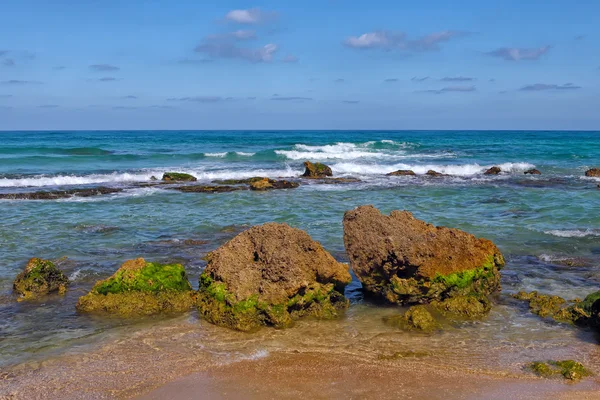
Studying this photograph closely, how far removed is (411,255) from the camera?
8375 millimetres

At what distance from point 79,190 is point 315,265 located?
16.1 meters

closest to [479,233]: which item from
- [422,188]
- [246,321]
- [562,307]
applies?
[562,307]

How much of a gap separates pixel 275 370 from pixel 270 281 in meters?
1.76

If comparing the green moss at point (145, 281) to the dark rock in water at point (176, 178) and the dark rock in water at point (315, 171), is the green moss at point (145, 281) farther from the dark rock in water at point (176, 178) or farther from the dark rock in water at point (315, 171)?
the dark rock in water at point (315, 171)

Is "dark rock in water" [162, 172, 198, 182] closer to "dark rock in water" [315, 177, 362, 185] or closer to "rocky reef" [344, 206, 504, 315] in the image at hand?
"dark rock in water" [315, 177, 362, 185]

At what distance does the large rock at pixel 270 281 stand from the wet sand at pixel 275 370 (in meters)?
0.33

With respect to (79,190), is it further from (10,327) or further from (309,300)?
(309,300)

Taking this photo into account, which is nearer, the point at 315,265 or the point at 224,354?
the point at 224,354

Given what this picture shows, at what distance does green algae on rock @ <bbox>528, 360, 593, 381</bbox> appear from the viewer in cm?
617

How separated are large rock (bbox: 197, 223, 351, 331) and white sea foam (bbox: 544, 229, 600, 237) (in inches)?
284

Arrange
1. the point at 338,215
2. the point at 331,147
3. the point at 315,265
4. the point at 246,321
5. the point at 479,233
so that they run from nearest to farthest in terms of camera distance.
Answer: the point at 246,321, the point at 315,265, the point at 479,233, the point at 338,215, the point at 331,147

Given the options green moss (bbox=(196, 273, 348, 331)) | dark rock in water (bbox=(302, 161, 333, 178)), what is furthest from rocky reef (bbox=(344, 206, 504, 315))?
dark rock in water (bbox=(302, 161, 333, 178))

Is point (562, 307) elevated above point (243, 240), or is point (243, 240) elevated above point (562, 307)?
point (243, 240)

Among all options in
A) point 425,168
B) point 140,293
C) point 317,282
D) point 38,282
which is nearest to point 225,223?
point 38,282
